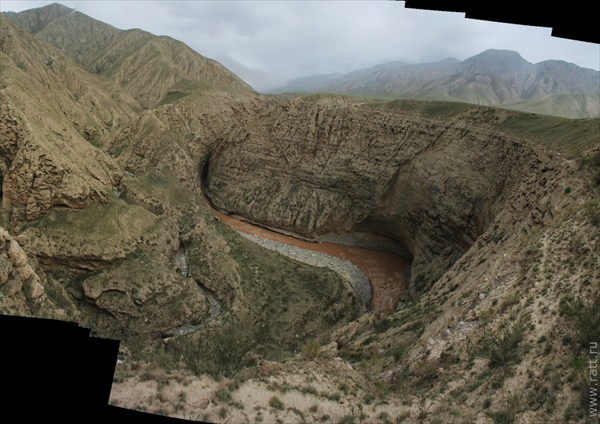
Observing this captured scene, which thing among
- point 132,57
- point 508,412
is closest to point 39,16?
point 132,57

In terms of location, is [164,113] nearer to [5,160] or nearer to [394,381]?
[5,160]

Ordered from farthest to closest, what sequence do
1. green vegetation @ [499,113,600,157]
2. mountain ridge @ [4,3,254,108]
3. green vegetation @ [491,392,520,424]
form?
1. mountain ridge @ [4,3,254,108]
2. green vegetation @ [499,113,600,157]
3. green vegetation @ [491,392,520,424]

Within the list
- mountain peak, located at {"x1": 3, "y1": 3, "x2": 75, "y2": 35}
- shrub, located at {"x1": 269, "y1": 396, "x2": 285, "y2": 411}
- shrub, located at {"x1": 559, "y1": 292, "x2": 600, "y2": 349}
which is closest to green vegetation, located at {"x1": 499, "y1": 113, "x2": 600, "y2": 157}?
shrub, located at {"x1": 559, "y1": 292, "x2": 600, "y2": 349}

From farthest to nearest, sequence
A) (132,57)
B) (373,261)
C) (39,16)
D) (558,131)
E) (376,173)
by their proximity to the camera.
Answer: (39,16)
(132,57)
(373,261)
(376,173)
(558,131)

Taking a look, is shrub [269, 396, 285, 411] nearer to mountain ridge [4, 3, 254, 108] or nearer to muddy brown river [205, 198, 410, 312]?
muddy brown river [205, 198, 410, 312]

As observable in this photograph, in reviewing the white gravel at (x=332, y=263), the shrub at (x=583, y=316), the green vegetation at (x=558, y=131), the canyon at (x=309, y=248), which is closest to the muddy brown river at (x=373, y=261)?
the canyon at (x=309, y=248)

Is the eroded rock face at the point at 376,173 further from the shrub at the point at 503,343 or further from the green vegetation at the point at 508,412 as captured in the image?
the green vegetation at the point at 508,412

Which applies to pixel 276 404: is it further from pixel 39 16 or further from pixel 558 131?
pixel 39 16
